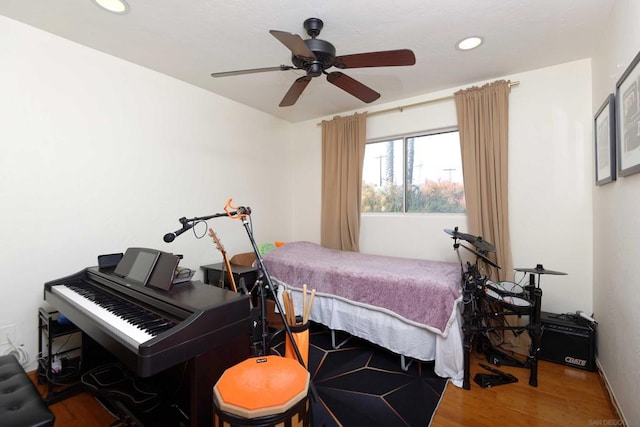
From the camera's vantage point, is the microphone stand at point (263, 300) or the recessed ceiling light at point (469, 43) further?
the recessed ceiling light at point (469, 43)

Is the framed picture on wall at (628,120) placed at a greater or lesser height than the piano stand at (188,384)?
greater

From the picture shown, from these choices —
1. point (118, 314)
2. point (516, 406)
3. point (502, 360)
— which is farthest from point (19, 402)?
point (502, 360)

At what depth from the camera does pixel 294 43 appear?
1558 mm

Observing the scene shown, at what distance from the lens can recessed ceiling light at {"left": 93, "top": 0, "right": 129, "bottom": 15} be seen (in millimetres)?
1792

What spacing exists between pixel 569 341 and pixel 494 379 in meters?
0.73

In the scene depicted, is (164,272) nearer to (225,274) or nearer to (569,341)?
(225,274)

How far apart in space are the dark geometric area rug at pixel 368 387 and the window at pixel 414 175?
1.63 metres

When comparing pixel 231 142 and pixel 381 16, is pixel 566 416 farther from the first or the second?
Answer: pixel 231 142

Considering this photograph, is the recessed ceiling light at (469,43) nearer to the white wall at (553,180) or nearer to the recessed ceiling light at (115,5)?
the white wall at (553,180)

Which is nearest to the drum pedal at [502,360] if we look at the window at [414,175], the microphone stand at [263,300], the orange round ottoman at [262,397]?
A: the window at [414,175]

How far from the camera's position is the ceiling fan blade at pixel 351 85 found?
6.38 feet

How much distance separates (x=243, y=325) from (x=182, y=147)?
2.17m

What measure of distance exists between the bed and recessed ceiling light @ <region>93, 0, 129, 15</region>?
7.49 ft

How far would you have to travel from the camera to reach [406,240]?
3.32 m
